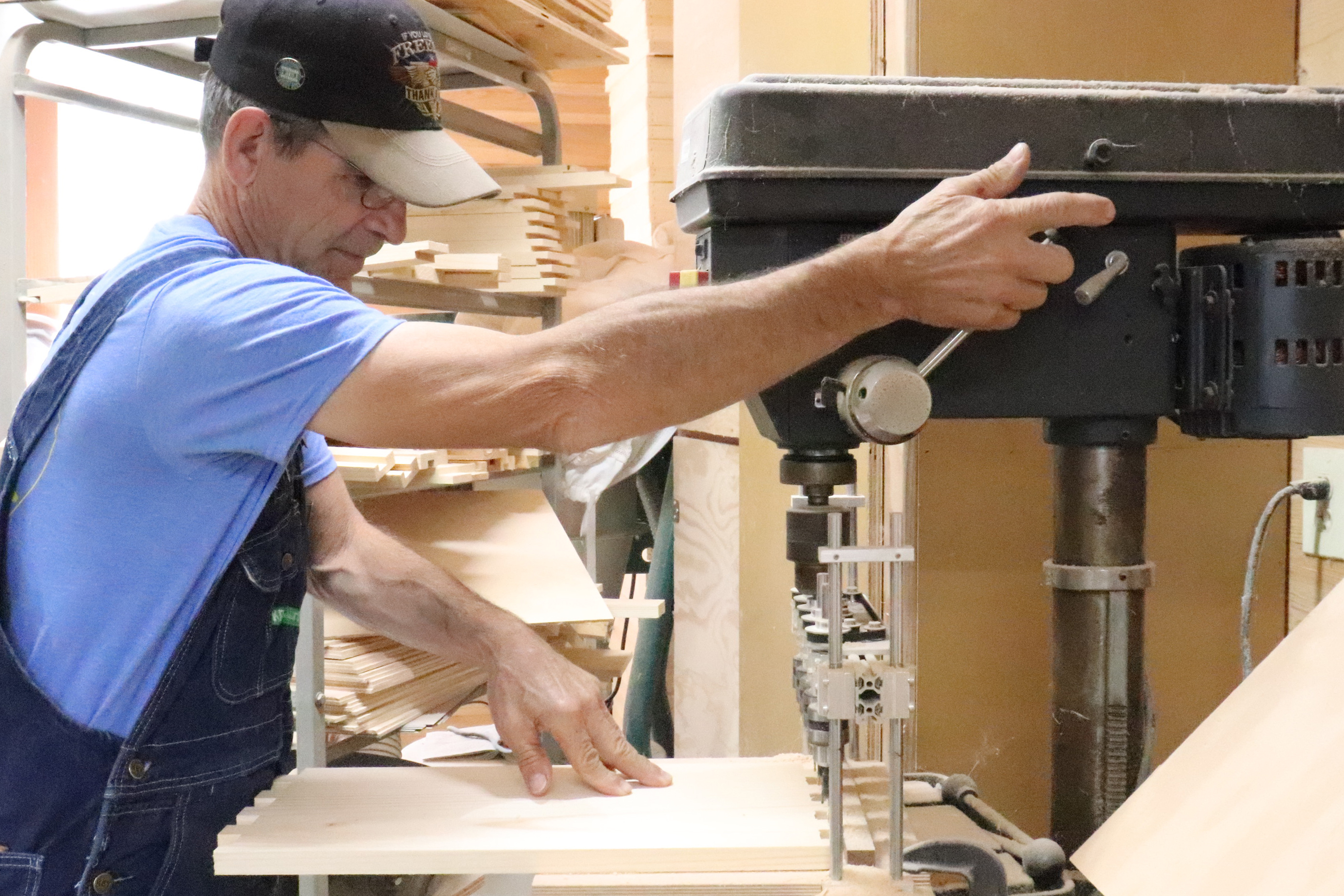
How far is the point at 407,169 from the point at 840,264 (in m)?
0.52

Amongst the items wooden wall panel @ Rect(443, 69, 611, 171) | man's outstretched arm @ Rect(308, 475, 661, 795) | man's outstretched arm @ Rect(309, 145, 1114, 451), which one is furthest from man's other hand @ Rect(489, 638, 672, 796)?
wooden wall panel @ Rect(443, 69, 611, 171)

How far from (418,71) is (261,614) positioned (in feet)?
1.91

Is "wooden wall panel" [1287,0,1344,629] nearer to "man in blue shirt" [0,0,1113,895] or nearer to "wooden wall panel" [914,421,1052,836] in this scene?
"wooden wall panel" [914,421,1052,836]

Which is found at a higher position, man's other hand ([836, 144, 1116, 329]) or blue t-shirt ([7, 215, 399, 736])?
man's other hand ([836, 144, 1116, 329])

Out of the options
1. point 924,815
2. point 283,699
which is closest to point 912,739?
point 924,815

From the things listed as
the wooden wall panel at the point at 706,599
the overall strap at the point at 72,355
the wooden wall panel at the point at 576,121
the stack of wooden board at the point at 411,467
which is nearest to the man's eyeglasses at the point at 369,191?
the overall strap at the point at 72,355

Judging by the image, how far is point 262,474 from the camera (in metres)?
1.03

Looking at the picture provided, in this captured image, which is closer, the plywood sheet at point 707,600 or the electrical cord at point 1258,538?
the electrical cord at point 1258,538

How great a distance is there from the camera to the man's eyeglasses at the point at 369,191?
1.16 metres

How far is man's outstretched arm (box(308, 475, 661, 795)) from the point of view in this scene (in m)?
1.08

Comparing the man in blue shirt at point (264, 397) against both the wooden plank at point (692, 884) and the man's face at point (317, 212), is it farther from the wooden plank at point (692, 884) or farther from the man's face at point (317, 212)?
the wooden plank at point (692, 884)

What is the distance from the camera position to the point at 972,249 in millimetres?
870

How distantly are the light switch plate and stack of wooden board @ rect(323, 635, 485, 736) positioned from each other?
1322mm

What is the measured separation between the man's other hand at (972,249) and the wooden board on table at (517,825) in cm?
42
